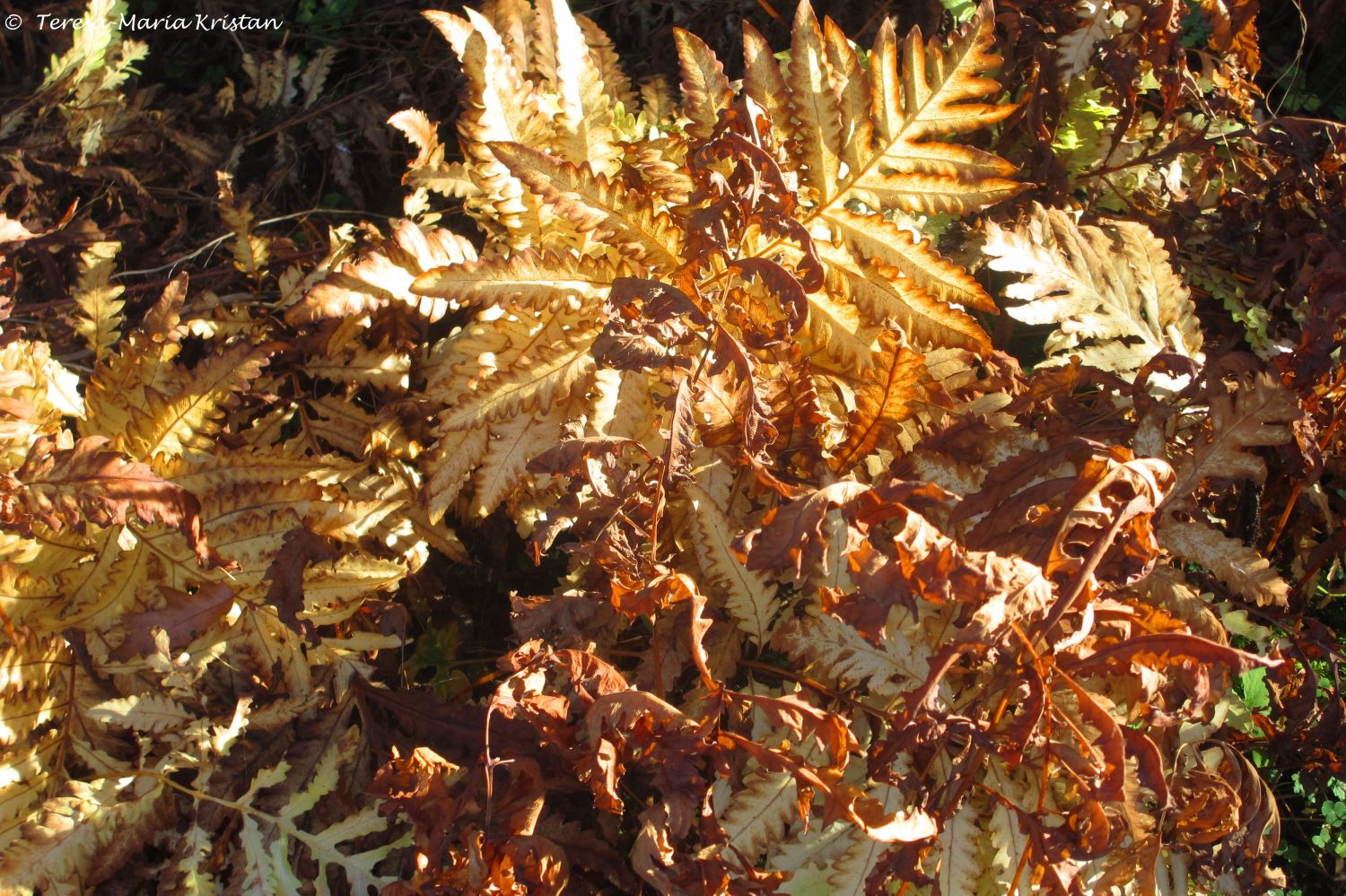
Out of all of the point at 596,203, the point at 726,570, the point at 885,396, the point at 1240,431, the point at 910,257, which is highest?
the point at 596,203

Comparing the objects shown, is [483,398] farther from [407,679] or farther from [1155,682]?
[1155,682]

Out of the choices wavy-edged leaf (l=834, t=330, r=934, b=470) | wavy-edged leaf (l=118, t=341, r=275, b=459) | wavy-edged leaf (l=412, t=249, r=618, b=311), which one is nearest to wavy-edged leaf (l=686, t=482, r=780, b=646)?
wavy-edged leaf (l=834, t=330, r=934, b=470)

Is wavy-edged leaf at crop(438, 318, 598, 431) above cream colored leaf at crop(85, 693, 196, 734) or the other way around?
above

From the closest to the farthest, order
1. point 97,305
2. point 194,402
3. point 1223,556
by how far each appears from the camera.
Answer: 1. point 1223,556
2. point 194,402
3. point 97,305

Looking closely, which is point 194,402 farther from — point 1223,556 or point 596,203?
point 1223,556

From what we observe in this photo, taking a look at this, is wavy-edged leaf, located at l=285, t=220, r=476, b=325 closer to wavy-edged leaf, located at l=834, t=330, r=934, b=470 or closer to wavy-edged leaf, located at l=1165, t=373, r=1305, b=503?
wavy-edged leaf, located at l=834, t=330, r=934, b=470

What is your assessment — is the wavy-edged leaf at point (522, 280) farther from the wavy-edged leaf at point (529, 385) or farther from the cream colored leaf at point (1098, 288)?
the cream colored leaf at point (1098, 288)

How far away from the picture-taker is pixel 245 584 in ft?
5.75

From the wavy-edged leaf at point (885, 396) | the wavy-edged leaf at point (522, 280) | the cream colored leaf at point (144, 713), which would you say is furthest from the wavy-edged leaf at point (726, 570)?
the cream colored leaf at point (144, 713)

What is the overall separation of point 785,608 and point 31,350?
4.49ft

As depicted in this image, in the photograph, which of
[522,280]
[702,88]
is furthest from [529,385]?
[702,88]

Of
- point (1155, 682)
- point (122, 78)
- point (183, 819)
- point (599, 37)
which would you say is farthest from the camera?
point (122, 78)

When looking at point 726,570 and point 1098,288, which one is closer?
point 726,570

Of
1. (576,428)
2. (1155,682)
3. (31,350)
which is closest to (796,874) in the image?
(1155,682)
